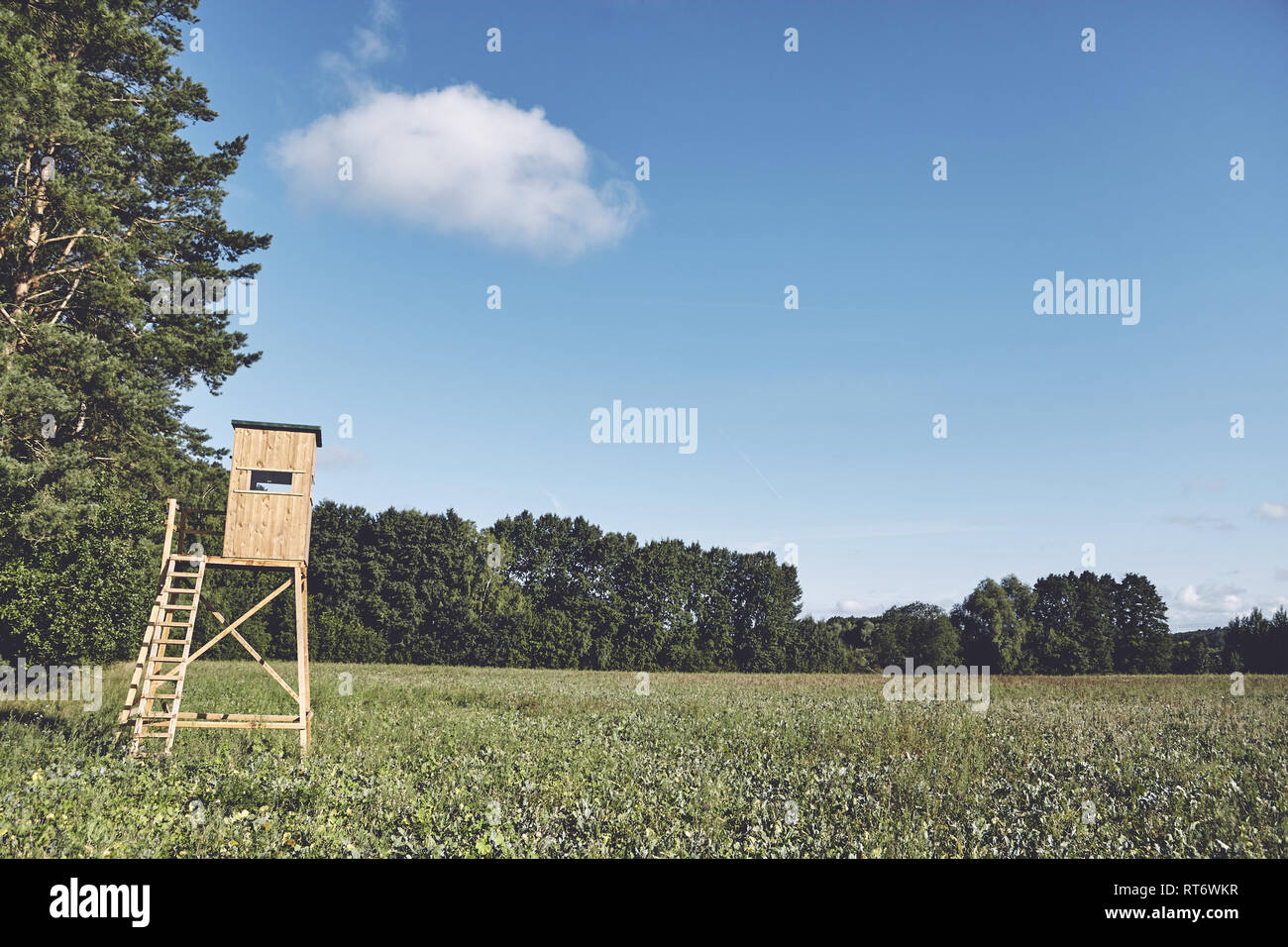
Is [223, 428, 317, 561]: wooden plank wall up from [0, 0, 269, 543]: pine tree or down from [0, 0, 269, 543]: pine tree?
down

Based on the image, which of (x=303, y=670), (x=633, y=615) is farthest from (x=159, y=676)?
(x=633, y=615)

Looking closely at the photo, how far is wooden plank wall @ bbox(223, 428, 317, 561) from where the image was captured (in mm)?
14320

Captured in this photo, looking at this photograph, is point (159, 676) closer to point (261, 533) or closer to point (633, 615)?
point (261, 533)

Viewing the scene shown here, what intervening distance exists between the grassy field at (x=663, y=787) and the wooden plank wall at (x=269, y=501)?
395cm

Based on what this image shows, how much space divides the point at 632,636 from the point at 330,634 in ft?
83.7

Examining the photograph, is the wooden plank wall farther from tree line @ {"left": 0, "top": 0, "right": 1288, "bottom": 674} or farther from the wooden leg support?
tree line @ {"left": 0, "top": 0, "right": 1288, "bottom": 674}

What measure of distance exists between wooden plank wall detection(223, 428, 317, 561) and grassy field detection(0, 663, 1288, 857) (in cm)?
395

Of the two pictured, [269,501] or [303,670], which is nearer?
[303,670]

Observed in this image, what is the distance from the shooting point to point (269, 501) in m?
14.4

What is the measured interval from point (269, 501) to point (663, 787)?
10.2 metres

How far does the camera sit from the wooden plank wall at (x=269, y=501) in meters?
14.3

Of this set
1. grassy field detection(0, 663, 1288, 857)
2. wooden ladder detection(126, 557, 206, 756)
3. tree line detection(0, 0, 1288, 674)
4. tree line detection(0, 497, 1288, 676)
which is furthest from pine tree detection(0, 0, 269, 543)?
tree line detection(0, 497, 1288, 676)

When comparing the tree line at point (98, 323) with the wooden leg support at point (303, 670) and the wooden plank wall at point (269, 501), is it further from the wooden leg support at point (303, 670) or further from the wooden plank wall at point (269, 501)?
the wooden leg support at point (303, 670)

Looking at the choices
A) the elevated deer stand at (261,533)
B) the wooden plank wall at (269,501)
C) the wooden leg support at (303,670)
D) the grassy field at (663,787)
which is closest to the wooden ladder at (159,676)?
the elevated deer stand at (261,533)
